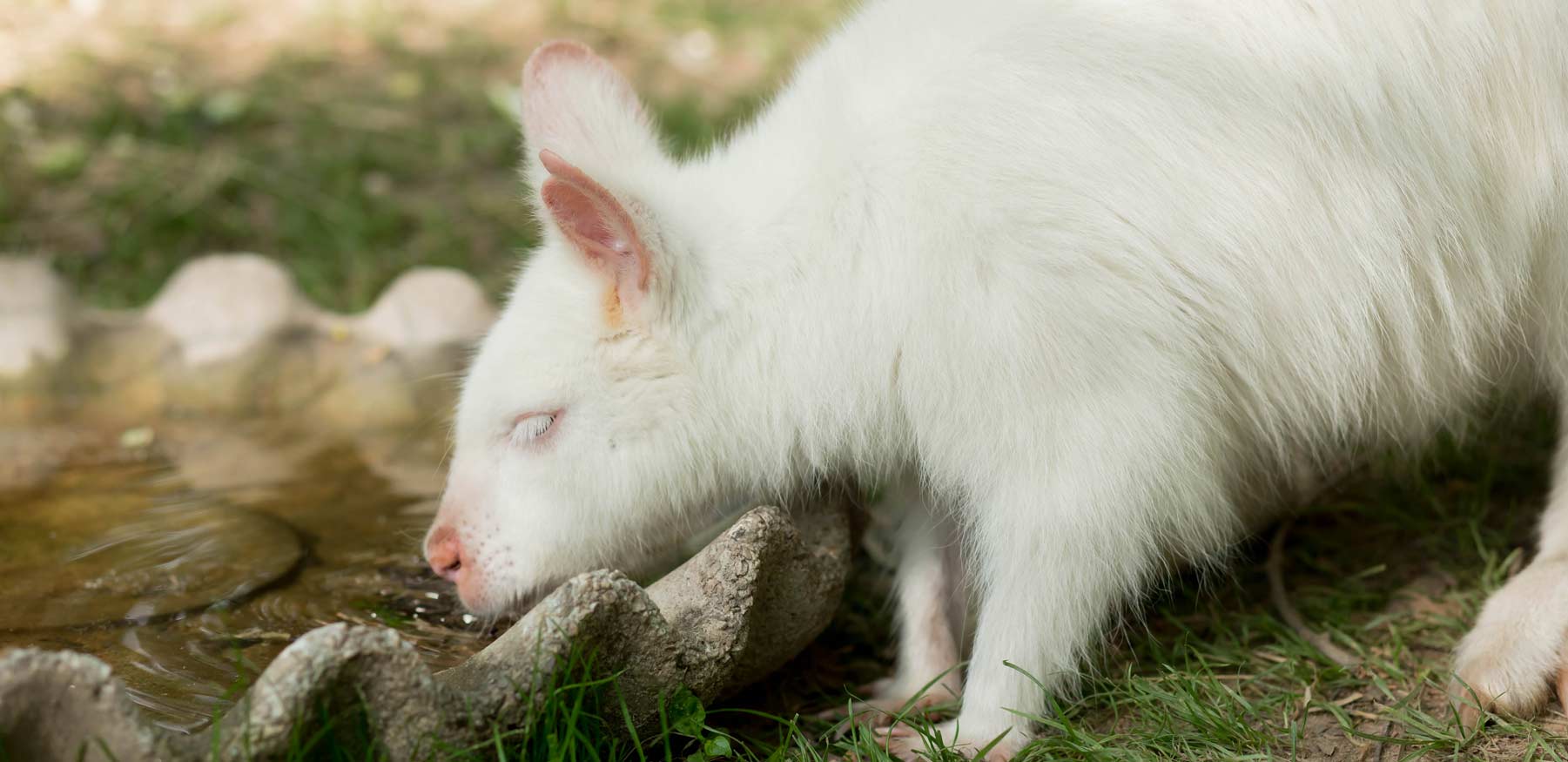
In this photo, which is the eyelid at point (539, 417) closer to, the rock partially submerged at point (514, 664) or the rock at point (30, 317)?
the rock partially submerged at point (514, 664)

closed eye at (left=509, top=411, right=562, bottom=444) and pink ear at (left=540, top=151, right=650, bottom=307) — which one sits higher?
pink ear at (left=540, top=151, right=650, bottom=307)

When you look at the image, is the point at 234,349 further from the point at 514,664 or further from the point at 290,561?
the point at 514,664

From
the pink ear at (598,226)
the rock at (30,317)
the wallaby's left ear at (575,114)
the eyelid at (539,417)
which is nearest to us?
the pink ear at (598,226)

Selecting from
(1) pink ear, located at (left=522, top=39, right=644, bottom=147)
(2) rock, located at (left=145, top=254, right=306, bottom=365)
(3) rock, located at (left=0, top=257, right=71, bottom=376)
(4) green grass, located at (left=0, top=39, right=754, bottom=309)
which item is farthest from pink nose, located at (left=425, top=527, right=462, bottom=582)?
(4) green grass, located at (left=0, top=39, right=754, bottom=309)

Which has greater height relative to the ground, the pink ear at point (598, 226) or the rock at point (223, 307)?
the pink ear at point (598, 226)

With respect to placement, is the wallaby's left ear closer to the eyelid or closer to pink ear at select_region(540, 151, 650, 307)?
pink ear at select_region(540, 151, 650, 307)

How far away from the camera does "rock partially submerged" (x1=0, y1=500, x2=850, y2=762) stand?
2.15m

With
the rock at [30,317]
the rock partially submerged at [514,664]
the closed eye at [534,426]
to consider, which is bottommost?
the rock at [30,317]

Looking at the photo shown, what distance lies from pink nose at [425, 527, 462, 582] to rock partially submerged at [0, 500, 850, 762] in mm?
506

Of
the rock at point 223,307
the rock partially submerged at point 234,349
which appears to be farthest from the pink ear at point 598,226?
the rock at point 223,307

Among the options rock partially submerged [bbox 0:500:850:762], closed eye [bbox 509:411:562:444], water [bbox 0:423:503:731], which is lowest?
water [bbox 0:423:503:731]

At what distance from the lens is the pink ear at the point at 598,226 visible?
2.77 m

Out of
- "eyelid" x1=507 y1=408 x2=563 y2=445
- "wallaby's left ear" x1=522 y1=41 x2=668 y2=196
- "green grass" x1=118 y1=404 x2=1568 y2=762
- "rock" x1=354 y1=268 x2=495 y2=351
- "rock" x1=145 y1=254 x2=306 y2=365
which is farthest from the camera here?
"rock" x1=354 y1=268 x2=495 y2=351

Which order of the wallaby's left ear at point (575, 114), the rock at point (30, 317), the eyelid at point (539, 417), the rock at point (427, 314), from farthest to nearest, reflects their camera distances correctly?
the rock at point (427, 314) < the rock at point (30, 317) < the wallaby's left ear at point (575, 114) < the eyelid at point (539, 417)
